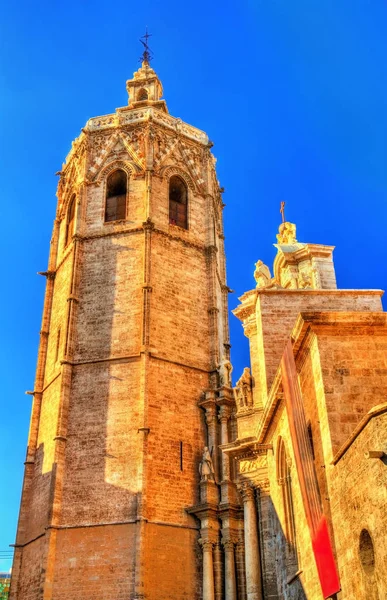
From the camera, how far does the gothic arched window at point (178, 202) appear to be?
86.6 ft

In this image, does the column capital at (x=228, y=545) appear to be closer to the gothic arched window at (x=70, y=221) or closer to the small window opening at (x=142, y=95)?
the gothic arched window at (x=70, y=221)

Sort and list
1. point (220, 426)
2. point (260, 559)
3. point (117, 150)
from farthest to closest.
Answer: point (117, 150), point (220, 426), point (260, 559)

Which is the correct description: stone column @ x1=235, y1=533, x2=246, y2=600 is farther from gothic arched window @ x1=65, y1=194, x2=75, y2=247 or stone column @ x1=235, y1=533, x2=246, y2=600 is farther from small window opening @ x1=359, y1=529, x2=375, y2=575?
gothic arched window @ x1=65, y1=194, x2=75, y2=247

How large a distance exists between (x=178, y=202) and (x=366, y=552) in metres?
20.5

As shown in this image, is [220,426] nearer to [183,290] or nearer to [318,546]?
[183,290]

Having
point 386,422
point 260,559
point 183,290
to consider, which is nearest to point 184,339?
point 183,290

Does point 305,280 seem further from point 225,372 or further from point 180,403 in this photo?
point 180,403

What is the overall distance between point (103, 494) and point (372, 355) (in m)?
11.7

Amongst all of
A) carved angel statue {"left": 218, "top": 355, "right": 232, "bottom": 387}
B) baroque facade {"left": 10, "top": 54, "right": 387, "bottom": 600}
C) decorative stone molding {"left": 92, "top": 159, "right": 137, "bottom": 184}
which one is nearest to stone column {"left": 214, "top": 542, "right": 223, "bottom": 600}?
baroque facade {"left": 10, "top": 54, "right": 387, "bottom": 600}

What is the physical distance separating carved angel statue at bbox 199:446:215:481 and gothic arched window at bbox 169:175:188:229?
30.9 feet

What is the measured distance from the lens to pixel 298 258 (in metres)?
20.9

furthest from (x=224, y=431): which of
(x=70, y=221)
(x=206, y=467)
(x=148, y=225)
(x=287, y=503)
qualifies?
(x=70, y=221)

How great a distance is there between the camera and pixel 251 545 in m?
17.1

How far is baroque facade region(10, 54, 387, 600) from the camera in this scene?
411 inches
